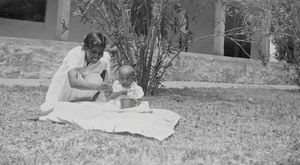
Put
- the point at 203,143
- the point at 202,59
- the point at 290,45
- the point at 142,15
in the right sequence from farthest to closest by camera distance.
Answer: the point at 202,59 < the point at 290,45 < the point at 142,15 < the point at 203,143

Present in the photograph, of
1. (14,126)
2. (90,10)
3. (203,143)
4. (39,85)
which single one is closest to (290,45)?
(90,10)

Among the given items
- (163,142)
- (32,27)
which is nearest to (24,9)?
(32,27)

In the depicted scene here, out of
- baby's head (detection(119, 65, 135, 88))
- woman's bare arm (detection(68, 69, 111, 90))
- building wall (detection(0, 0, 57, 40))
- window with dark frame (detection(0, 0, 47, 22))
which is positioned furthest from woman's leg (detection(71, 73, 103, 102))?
window with dark frame (detection(0, 0, 47, 22))

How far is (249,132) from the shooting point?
159 inches

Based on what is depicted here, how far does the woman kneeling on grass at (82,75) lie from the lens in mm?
4012

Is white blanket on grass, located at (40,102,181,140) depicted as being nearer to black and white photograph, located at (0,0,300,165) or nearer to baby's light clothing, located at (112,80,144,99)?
black and white photograph, located at (0,0,300,165)

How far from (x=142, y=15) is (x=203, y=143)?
13.6ft

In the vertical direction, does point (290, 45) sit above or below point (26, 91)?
above

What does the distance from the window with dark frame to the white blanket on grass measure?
7907 millimetres

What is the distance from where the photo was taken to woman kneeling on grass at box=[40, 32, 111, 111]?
4.01 meters

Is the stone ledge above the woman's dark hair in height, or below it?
below

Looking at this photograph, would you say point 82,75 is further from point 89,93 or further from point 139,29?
point 139,29

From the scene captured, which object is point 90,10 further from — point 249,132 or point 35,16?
point 35,16

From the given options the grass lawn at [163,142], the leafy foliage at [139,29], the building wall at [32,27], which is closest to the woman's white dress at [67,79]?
the grass lawn at [163,142]
